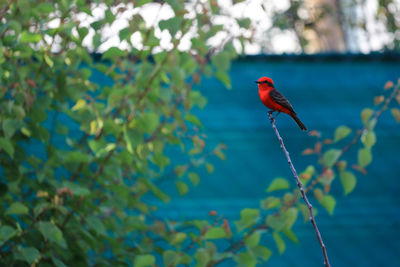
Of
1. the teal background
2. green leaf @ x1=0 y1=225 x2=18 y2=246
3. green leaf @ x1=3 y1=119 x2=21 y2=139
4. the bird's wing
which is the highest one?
the bird's wing

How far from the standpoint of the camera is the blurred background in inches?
99.7

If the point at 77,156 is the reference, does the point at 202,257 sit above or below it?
below

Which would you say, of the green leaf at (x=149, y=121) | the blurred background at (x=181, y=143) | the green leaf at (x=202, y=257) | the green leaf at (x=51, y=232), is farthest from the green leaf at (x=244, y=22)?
the green leaf at (x=51, y=232)

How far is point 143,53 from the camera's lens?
2.50 metres

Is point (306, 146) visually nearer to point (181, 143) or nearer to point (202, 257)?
point (181, 143)

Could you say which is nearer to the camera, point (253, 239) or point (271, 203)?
point (253, 239)

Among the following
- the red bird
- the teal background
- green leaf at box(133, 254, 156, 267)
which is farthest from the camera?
the teal background

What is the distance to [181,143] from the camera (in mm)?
3006

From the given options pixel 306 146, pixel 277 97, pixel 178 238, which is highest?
pixel 277 97

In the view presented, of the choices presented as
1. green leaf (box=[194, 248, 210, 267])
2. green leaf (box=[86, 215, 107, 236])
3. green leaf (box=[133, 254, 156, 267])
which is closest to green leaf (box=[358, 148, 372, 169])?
green leaf (box=[194, 248, 210, 267])

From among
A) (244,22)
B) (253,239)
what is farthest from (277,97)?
(244,22)

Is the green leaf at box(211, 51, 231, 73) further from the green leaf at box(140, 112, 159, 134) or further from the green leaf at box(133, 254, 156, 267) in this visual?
the green leaf at box(133, 254, 156, 267)

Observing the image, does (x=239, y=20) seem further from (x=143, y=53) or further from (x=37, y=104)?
(x=37, y=104)

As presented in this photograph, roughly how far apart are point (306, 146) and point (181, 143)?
60.7 inches
